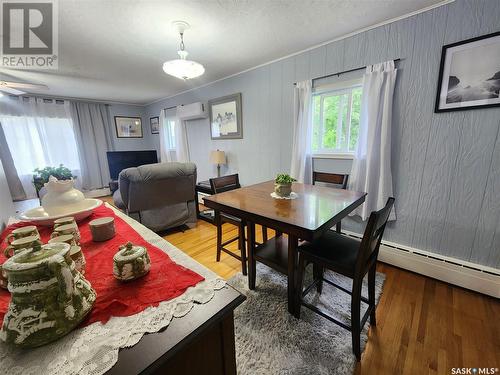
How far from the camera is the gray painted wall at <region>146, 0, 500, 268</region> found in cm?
Result: 161

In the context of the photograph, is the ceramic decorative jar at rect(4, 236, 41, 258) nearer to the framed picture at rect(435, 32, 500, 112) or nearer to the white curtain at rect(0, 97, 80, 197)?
the framed picture at rect(435, 32, 500, 112)

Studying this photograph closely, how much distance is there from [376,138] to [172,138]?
441 centimetres

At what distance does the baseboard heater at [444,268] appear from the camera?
1.66 metres

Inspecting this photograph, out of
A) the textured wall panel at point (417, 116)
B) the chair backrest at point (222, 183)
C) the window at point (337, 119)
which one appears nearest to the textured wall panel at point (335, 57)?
the window at point (337, 119)

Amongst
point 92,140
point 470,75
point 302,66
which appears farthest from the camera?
point 92,140

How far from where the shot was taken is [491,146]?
1595 millimetres

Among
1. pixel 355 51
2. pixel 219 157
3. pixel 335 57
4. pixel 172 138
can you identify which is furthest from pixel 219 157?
pixel 355 51

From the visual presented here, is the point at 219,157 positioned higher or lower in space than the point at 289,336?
higher

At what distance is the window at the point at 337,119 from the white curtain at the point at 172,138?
3.00 m

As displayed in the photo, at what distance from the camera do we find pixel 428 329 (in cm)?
140

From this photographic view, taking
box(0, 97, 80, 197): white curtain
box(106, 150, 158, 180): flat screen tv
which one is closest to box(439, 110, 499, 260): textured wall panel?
box(106, 150, 158, 180): flat screen tv

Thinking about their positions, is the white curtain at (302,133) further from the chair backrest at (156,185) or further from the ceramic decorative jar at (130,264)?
the ceramic decorative jar at (130,264)

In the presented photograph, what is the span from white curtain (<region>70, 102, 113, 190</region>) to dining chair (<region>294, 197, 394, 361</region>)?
18.0 ft

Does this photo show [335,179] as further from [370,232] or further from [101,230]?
[101,230]
